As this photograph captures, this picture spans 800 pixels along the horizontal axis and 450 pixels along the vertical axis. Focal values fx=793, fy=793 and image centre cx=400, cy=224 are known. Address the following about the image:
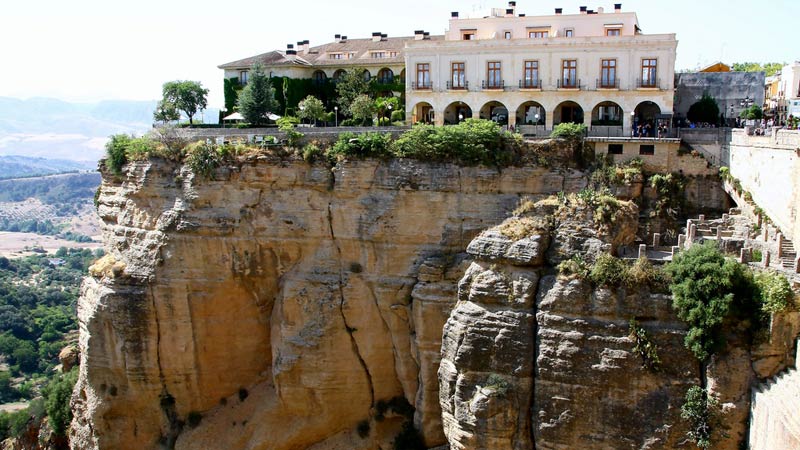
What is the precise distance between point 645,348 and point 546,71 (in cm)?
1396

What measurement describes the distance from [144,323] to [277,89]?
13.5 meters

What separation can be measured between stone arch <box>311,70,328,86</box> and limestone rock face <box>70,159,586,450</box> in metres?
10.8

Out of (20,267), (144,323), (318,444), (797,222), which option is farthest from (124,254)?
(20,267)

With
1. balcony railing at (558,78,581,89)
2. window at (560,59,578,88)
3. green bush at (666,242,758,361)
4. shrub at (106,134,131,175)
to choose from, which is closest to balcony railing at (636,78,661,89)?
balcony railing at (558,78,581,89)

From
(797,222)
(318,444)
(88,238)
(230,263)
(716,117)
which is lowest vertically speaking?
(88,238)

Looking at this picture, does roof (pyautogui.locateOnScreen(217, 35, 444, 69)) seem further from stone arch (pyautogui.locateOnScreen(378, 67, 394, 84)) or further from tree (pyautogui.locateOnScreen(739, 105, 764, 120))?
tree (pyautogui.locateOnScreen(739, 105, 764, 120))

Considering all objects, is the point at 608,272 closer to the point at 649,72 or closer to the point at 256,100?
the point at 649,72

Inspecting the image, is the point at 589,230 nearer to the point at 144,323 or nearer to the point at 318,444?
the point at 318,444

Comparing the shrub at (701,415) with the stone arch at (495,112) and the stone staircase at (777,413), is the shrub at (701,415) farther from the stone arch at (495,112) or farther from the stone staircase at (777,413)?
the stone arch at (495,112)

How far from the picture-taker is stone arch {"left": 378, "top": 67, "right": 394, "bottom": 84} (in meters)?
37.8

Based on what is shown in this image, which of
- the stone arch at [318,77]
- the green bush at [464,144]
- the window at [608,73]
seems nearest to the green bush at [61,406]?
the stone arch at [318,77]

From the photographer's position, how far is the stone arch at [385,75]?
3775 cm

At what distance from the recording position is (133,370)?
3106cm

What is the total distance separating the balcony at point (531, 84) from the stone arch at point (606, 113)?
257cm
